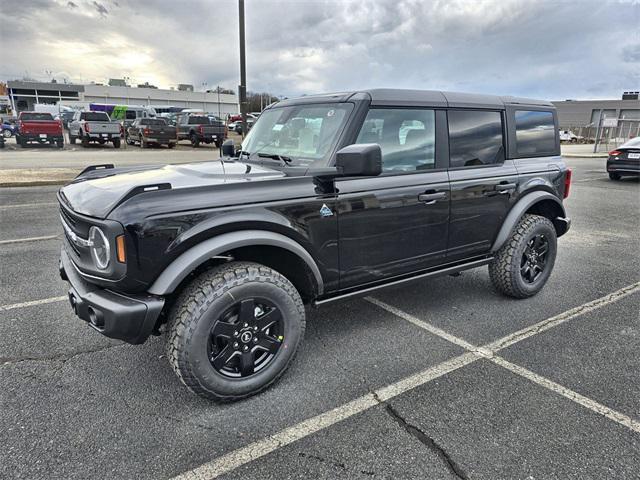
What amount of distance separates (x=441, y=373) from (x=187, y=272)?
5.92 ft

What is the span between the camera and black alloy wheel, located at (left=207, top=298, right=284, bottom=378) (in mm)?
2623

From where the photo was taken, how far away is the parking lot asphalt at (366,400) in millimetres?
2229

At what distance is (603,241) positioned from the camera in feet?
22.6

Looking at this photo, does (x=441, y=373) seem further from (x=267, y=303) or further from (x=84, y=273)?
(x=84, y=273)

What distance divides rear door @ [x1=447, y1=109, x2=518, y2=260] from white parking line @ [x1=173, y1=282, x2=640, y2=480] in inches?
30.9

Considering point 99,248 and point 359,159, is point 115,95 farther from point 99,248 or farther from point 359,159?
point 359,159

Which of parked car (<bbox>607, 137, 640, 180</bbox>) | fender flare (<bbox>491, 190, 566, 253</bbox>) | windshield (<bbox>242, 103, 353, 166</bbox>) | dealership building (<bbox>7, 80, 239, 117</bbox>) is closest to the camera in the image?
windshield (<bbox>242, 103, 353, 166</bbox>)

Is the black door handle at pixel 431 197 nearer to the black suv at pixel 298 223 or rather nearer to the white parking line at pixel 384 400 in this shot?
the black suv at pixel 298 223

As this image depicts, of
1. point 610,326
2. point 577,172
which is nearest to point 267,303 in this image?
point 610,326

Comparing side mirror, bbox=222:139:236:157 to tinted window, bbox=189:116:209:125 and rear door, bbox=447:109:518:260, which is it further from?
tinted window, bbox=189:116:209:125

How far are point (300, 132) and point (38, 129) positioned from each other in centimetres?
2421

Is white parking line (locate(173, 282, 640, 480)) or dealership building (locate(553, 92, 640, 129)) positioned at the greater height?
dealership building (locate(553, 92, 640, 129))

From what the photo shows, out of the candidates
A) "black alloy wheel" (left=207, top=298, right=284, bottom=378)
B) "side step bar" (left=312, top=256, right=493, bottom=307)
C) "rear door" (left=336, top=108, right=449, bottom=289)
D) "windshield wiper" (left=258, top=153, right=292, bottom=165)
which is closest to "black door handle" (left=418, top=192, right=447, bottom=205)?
"rear door" (left=336, top=108, right=449, bottom=289)

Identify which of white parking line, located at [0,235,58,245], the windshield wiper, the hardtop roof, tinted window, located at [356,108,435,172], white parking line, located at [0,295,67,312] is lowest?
white parking line, located at [0,295,67,312]
